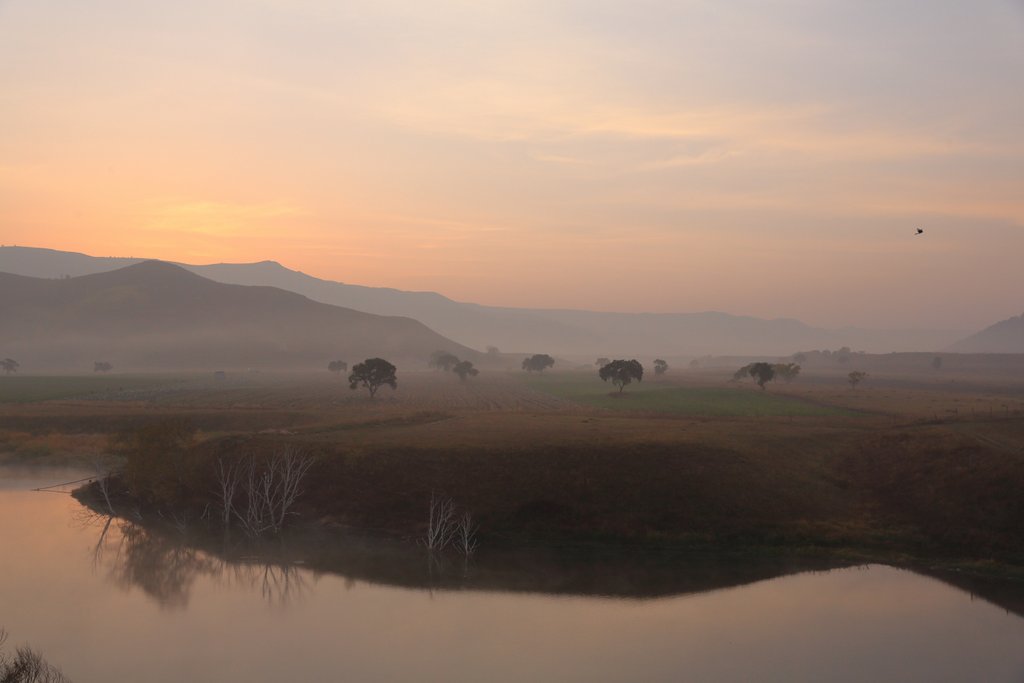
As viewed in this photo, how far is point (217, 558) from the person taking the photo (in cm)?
5281

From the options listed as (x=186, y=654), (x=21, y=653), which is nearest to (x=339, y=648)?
(x=186, y=654)

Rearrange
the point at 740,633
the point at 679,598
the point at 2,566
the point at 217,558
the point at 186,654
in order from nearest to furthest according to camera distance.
A: the point at 186,654, the point at 740,633, the point at 679,598, the point at 2,566, the point at 217,558

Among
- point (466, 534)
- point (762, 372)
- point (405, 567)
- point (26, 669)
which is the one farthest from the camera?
point (762, 372)

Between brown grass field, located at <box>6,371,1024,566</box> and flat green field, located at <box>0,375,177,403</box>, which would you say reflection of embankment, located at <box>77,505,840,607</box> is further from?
flat green field, located at <box>0,375,177,403</box>

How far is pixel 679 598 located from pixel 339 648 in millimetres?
19853

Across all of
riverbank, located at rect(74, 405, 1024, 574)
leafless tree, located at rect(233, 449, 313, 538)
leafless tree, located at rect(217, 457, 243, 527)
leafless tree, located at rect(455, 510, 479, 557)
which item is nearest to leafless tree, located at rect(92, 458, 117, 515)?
riverbank, located at rect(74, 405, 1024, 574)

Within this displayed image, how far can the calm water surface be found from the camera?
3488 centimetres

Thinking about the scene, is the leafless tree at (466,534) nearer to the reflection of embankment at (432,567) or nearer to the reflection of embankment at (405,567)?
the reflection of embankment at (432,567)

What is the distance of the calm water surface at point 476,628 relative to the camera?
34875 mm

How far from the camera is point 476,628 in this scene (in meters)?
39.8

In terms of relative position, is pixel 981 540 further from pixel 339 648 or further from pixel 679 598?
pixel 339 648

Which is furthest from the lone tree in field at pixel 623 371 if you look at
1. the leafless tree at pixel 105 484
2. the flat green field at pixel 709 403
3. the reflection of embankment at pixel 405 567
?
the reflection of embankment at pixel 405 567

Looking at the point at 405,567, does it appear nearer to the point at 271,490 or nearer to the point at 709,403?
the point at 271,490

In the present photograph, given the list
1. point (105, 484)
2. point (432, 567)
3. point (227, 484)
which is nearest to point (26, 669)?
point (432, 567)
